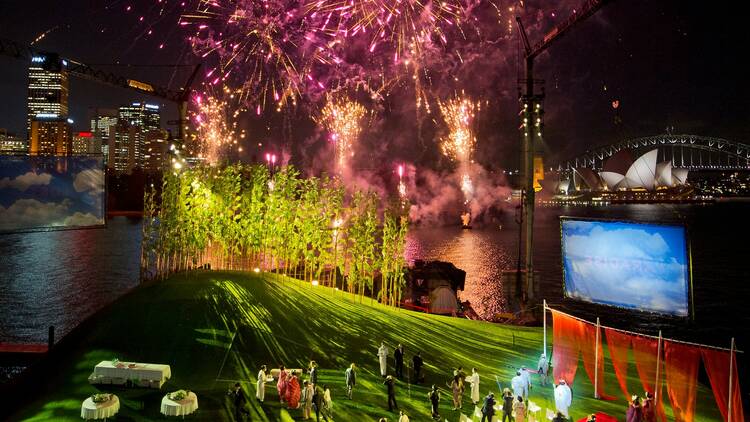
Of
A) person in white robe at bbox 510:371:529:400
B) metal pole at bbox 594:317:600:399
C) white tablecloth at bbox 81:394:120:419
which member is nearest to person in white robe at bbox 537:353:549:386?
metal pole at bbox 594:317:600:399

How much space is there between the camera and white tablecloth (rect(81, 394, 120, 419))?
1431 cm

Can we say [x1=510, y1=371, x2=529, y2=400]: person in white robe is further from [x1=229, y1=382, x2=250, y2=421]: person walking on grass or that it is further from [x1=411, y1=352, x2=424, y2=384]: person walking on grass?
[x1=229, y1=382, x2=250, y2=421]: person walking on grass

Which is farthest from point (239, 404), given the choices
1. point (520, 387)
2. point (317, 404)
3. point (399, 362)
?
point (520, 387)

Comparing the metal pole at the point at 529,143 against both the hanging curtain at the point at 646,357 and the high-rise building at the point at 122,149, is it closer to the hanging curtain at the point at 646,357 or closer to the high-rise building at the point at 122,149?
the hanging curtain at the point at 646,357

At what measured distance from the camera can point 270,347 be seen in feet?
65.4

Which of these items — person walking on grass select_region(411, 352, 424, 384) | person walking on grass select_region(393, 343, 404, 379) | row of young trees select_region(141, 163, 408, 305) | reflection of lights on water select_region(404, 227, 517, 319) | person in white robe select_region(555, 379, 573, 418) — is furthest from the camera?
reflection of lights on water select_region(404, 227, 517, 319)

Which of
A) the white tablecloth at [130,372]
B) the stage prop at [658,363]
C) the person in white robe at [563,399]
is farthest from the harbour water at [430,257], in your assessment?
the white tablecloth at [130,372]

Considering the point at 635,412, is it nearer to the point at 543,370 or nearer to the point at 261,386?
the point at 543,370

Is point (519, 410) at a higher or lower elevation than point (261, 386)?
lower

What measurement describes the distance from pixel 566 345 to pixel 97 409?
1487 centimetres

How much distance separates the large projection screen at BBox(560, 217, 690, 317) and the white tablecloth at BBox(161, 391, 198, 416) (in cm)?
1384

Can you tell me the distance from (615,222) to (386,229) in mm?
13305

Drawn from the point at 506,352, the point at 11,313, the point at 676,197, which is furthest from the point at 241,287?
the point at 676,197

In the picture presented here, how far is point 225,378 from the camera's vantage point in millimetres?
17531
